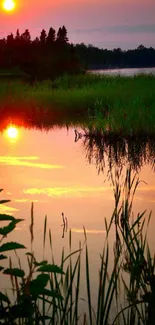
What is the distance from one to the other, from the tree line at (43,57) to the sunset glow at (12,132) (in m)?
27.2

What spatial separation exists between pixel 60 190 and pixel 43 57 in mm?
37972

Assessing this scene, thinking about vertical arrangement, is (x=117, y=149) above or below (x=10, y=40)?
below

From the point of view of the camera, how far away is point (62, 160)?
10.2m

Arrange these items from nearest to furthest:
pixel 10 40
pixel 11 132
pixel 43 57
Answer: pixel 11 132 → pixel 43 57 → pixel 10 40

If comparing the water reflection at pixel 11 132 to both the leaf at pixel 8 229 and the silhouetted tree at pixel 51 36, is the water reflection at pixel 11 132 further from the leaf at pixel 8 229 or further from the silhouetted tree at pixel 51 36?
the silhouetted tree at pixel 51 36

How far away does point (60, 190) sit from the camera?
294 inches

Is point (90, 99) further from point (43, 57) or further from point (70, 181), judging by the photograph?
point (43, 57)

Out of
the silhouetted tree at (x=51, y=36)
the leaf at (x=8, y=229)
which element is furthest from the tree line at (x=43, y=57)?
the leaf at (x=8, y=229)

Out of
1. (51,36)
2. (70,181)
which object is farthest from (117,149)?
(51,36)

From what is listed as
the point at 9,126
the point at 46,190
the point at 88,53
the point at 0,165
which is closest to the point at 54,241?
the point at 46,190

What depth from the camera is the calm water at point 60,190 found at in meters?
5.27

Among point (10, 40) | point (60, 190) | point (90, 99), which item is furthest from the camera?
point (10, 40)

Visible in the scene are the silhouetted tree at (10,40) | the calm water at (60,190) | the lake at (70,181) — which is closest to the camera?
the lake at (70,181)

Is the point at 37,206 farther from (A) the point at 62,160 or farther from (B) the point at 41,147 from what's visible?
(B) the point at 41,147
